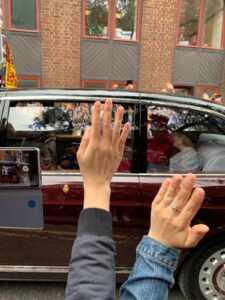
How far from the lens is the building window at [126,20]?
9.66 m

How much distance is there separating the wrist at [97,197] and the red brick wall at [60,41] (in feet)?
29.1

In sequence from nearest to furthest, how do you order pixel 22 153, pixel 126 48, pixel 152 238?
pixel 152 238, pixel 22 153, pixel 126 48

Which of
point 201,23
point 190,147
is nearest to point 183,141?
point 190,147

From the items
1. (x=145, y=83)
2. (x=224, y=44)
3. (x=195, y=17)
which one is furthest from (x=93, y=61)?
(x=224, y=44)

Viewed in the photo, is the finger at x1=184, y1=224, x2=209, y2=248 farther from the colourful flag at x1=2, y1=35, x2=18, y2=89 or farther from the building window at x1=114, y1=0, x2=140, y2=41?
the building window at x1=114, y1=0, x2=140, y2=41

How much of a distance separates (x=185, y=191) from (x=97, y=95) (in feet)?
6.25

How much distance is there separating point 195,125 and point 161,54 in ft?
25.2

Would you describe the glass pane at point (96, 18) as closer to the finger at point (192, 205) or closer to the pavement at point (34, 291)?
the pavement at point (34, 291)

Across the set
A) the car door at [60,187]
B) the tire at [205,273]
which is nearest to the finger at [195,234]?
the car door at [60,187]

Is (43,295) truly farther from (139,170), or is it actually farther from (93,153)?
(93,153)

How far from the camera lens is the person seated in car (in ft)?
9.01

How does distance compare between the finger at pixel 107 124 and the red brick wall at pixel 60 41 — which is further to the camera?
the red brick wall at pixel 60 41

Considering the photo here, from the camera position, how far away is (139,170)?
2.54m

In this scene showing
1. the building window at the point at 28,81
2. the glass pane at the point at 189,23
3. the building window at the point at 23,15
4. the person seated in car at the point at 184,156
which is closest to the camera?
the person seated in car at the point at 184,156
